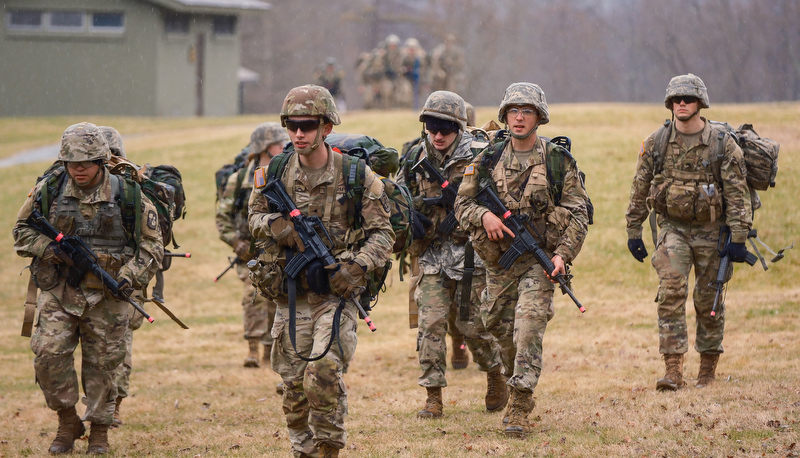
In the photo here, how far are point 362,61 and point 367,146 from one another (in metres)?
25.6

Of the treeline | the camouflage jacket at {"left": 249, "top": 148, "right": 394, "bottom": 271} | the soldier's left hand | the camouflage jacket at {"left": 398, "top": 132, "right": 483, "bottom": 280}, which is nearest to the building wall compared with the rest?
the treeline

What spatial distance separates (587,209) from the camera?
6.94m

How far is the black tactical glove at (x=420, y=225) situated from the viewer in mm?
7859

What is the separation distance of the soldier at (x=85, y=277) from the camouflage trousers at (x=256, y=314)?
3415 millimetres

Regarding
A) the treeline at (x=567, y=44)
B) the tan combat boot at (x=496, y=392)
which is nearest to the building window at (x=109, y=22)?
the treeline at (x=567, y=44)

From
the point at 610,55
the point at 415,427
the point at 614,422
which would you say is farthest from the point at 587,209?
the point at 610,55

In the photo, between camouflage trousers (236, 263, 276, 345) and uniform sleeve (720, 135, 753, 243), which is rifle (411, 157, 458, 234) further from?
camouflage trousers (236, 263, 276, 345)

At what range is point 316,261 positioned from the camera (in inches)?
230

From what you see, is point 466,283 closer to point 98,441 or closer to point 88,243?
point 88,243

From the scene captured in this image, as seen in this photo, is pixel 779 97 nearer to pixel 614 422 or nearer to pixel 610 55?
pixel 610 55

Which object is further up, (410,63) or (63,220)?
(410,63)

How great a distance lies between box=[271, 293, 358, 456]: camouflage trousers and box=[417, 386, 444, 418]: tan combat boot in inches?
71.0

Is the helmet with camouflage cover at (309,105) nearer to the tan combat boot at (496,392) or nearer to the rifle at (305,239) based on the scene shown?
the rifle at (305,239)

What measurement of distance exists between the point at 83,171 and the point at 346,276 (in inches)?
90.3
